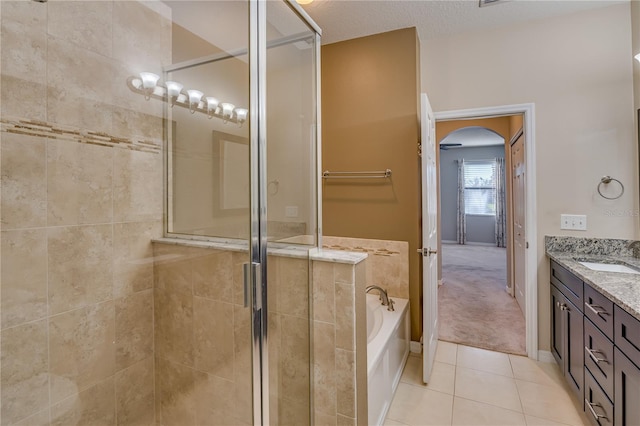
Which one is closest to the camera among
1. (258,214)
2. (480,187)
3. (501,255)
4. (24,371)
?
(258,214)

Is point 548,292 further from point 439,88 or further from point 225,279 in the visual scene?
point 225,279

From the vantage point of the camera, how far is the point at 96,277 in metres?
1.64

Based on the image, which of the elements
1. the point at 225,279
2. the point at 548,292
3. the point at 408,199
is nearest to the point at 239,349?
the point at 225,279

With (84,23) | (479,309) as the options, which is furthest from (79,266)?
(479,309)

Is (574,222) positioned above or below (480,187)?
below

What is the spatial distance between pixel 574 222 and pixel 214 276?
2.66 meters

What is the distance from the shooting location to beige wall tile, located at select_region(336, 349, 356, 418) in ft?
4.56

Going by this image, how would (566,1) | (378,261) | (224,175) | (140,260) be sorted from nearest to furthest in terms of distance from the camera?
1. (224,175)
2. (140,260)
3. (566,1)
4. (378,261)

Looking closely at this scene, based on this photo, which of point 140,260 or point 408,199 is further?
point 408,199

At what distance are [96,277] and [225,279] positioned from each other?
2.34 ft

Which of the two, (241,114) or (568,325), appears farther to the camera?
(568,325)

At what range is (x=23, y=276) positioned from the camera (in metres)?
1.35

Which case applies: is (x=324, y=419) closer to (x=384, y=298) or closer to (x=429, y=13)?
(x=384, y=298)

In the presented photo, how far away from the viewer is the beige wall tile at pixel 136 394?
174 cm
